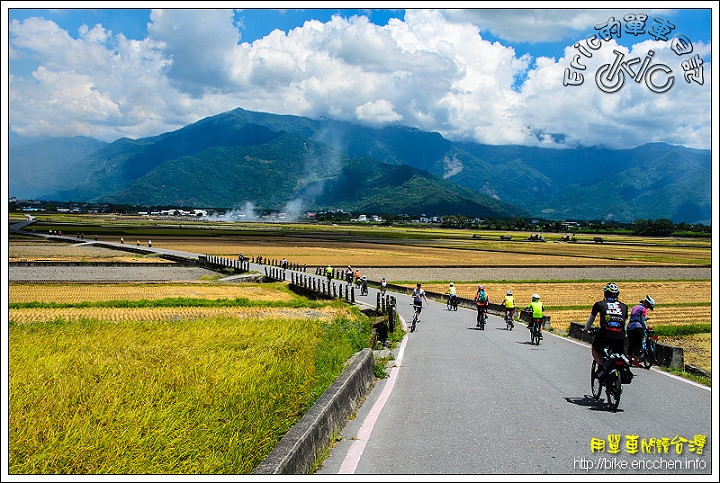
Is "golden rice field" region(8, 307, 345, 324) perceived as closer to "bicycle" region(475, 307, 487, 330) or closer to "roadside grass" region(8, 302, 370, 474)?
"bicycle" region(475, 307, 487, 330)

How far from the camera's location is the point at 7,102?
18.6 ft

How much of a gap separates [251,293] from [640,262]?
177 ft

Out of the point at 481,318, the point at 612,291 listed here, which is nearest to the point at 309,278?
the point at 481,318

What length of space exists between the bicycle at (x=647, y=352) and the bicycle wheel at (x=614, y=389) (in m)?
4.84

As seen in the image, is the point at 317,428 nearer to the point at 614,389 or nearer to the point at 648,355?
the point at 614,389

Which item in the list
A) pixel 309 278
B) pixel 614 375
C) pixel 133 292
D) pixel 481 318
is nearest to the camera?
pixel 614 375

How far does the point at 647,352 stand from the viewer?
1293 centimetres

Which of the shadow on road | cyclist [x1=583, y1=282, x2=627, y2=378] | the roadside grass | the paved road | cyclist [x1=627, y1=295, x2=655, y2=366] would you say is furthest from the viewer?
cyclist [x1=627, y1=295, x2=655, y2=366]

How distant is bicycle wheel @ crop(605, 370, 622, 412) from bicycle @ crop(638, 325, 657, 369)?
4836mm

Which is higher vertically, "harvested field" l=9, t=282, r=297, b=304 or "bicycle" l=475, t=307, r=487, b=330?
"bicycle" l=475, t=307, r=487, b=330

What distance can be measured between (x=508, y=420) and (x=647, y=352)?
7.63 meters

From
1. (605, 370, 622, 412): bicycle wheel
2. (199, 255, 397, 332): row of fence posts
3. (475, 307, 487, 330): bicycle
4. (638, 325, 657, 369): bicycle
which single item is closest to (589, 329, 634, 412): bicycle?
(605, 370, 622, 412): bicycle wheel

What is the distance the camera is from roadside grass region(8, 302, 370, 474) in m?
4.96

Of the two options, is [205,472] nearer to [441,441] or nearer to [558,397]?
[441,441]
